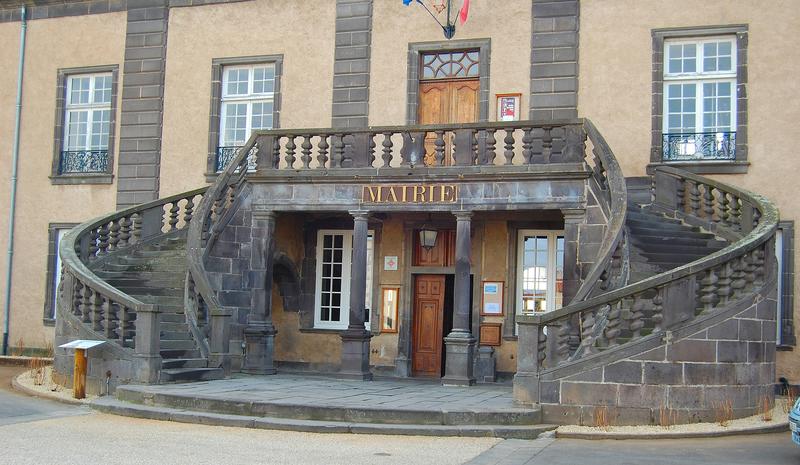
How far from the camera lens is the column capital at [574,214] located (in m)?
15.7

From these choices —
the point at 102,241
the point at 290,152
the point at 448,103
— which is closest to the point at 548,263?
the point at 448,103

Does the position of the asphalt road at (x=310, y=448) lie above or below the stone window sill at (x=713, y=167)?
below

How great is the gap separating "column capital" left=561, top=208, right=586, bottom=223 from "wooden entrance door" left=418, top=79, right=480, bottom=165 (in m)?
3.60

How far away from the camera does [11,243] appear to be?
2233 centimetres

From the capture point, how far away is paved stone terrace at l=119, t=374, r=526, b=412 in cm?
1252

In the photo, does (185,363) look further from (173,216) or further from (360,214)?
(173,216)

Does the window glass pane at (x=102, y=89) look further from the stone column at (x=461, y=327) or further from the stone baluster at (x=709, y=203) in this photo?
the stone baluster at (x=709, y=203)

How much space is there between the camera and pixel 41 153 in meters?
22.3

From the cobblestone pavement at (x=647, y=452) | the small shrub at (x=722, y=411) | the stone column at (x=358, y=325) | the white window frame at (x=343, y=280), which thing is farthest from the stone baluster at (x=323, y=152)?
the small shrub at (x=722, y=411)

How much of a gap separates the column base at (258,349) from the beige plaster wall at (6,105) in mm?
8172

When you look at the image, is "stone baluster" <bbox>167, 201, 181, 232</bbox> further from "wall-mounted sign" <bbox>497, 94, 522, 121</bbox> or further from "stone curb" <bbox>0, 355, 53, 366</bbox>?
"wall-mounted sign" <bbox>497, 94, 522, 121</bbox>

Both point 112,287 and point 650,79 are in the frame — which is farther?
point 650,79

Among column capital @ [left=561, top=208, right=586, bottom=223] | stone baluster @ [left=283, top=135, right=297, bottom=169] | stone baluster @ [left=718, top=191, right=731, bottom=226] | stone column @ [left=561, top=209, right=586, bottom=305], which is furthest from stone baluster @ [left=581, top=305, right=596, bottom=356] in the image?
stone baluster @ [left=283, top=135, right=297, bottom=169]

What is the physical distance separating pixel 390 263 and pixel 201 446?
29.8ft
